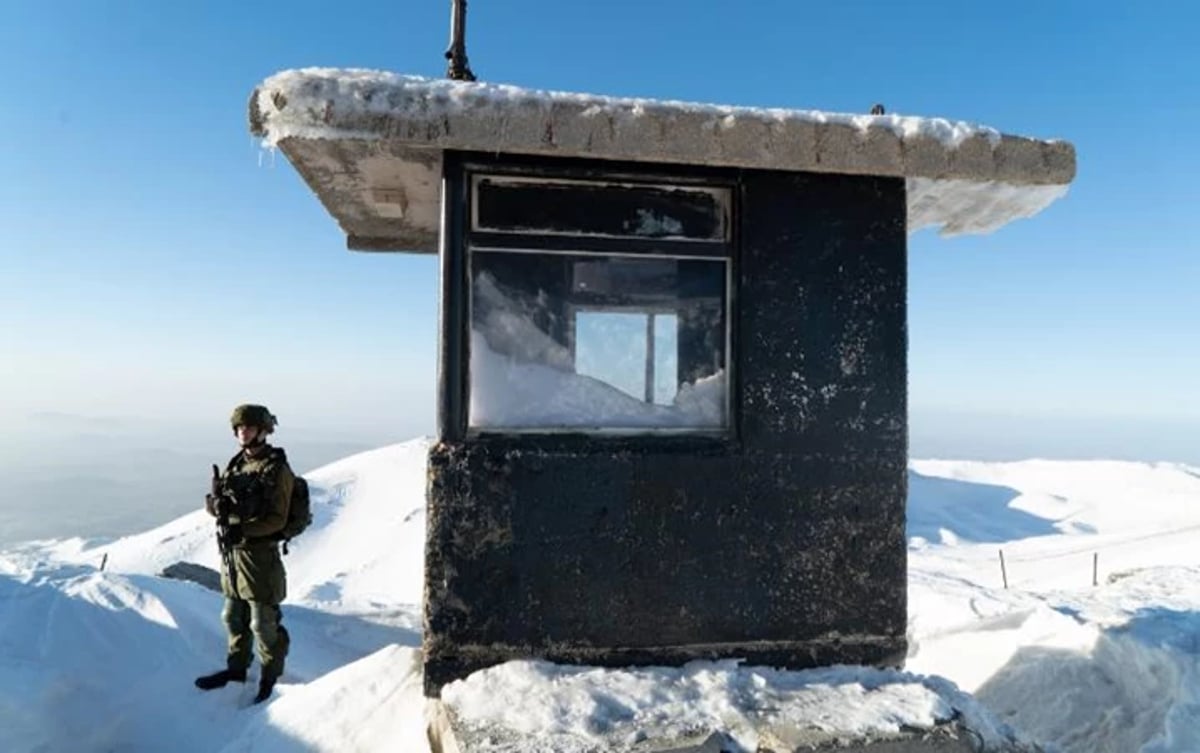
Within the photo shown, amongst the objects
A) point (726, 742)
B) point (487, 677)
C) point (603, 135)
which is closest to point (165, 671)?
point (487, 677)

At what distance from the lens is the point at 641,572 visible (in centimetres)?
335

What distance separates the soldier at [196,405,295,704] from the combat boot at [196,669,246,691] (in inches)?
9.2

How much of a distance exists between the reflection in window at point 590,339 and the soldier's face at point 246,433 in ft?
6.20

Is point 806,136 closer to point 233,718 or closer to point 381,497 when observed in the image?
point 233,718

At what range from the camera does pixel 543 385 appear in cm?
341

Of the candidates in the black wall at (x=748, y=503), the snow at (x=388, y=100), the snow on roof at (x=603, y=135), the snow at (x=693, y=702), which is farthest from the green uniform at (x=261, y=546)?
the snow at (x=388, y=100)

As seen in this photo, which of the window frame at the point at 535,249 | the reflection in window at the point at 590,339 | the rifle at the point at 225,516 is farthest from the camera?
the rifle at the point at 225,516

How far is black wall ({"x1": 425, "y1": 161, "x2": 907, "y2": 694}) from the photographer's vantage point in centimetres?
326

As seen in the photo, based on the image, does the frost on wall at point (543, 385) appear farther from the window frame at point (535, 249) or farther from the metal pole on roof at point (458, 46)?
the metal pole on roof at point (458, 46)

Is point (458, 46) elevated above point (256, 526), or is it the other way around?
point (458, 46)

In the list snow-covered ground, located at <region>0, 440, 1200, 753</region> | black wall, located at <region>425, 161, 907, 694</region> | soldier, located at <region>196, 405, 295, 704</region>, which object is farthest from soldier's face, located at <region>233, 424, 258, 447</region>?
black wall, located at <region>425, 161, 907, 694</region>

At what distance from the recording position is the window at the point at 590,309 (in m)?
3.33

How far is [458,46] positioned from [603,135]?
3.92 feet

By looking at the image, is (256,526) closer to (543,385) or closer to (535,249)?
(543,385)
